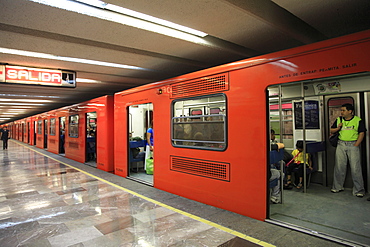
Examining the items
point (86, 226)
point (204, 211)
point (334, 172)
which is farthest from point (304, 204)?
point (86, 226)

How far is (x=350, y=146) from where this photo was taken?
182 inches

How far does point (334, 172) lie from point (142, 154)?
200 inches

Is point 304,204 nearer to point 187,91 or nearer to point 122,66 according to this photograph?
point 187,91

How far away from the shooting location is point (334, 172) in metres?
4.95

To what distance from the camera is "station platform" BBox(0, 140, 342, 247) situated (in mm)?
2926

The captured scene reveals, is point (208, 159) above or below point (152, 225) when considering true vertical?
above

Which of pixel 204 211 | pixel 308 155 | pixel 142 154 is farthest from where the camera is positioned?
pixel 142 154

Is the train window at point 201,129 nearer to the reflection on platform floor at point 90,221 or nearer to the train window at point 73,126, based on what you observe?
the reflection on platform floor at point 90,221

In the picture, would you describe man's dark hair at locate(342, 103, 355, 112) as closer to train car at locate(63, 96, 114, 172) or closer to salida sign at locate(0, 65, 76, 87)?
salida sign at locate(0, 65, 76, 87)

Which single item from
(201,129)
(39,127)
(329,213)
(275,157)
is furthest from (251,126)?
(39,127)

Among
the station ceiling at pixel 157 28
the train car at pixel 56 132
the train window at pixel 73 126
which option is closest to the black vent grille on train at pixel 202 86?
the station ceiling at pixel 157 28

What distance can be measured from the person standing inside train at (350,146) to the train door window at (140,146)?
4007mm

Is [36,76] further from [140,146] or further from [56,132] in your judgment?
[56,132]

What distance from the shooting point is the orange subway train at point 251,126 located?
3098 millimetres
